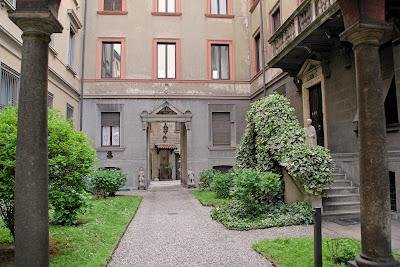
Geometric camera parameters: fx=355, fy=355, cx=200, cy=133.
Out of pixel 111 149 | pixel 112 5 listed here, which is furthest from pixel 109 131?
pixel 112 5

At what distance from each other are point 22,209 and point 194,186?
16745 mm

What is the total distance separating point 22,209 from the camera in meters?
3.79

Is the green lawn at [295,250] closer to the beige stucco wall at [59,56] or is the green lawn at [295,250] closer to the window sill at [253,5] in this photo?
the beige stucco wall at [59,56]

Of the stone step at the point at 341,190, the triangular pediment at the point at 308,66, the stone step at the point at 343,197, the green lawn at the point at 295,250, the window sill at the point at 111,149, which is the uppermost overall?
the triangular pediment at the point at 308,66

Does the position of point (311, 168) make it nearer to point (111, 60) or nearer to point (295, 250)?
point (295, 250)

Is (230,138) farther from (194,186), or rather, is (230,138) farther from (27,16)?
(27,16)

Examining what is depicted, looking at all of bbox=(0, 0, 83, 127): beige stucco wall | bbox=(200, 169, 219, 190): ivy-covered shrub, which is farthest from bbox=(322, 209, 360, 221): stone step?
bbox=(0, 0, 83, 127): beige stucco wall

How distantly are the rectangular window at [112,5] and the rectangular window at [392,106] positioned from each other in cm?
1626

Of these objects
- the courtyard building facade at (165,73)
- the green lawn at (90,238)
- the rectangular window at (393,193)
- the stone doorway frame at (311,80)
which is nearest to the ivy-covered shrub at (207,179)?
the courtyard building facade at (165,73)

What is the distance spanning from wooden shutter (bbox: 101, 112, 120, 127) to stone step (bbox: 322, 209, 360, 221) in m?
14.2

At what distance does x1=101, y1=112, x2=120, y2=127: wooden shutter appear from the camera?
66.9 ft

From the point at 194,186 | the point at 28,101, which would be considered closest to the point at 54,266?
the point at 28,101

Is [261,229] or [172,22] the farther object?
[172,22]

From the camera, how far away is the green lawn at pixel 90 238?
18.1 feet
